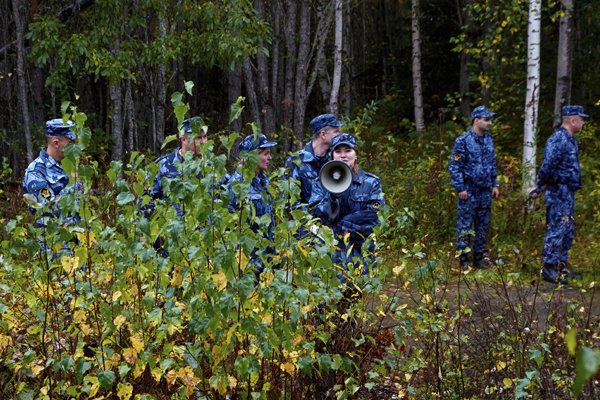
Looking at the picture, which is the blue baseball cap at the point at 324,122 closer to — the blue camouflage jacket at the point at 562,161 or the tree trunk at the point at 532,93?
the blue camouflage jacket at the point at 562,161

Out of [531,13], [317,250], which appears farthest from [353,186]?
[531,13]

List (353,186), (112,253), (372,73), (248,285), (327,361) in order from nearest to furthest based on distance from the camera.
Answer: (248,285), (327,361), (112,253), (353,186), (372,73)

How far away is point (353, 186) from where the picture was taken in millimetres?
5555

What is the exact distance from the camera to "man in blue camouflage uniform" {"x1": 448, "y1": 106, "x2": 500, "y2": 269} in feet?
30.8

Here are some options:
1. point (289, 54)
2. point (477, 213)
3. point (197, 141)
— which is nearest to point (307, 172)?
point (197, 141)

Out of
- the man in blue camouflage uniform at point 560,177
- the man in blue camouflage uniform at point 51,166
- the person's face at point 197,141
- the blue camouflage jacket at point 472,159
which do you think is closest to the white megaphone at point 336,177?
the person's face at point 197,141

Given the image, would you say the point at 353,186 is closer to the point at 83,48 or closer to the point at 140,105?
the point at 83,48

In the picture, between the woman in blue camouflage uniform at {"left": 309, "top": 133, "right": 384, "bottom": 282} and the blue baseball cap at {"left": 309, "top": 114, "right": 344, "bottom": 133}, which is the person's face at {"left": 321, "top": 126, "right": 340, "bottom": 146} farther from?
the woman in blue camouflage uniform at {"left": 309, "top": 133, "right": 384, "bottom": 282}

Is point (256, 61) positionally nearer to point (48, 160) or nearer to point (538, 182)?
point (538, 182)

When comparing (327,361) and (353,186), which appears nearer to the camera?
(327,361)

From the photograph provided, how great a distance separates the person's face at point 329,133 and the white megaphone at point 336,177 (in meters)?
0.86

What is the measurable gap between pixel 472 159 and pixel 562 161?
118 centimetres

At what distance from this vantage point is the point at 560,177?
28.4ft

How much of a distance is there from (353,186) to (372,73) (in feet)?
69.7
